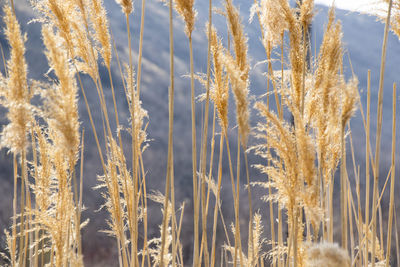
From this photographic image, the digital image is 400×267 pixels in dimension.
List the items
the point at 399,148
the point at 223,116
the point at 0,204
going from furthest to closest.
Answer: the point at 399,148 → the point at 0,204 → the point at 223,116

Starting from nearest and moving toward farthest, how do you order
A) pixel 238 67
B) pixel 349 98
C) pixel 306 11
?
pixel 349 98, pixel 238 67, pixel 306 11

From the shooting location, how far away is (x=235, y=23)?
36.5 inches

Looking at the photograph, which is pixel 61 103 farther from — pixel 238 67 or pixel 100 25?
pixel 100 25

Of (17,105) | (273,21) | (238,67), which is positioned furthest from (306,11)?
(17,105)

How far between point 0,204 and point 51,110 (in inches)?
111

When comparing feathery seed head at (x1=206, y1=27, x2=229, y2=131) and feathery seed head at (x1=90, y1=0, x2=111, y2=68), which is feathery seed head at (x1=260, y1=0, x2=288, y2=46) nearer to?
feathery seed head at (x1=206, y1=27, x2=229, y2=131)

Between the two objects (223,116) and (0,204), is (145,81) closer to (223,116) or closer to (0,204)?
(0,204)

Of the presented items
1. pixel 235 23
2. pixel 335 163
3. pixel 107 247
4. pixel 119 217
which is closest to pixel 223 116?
pixel 235 23

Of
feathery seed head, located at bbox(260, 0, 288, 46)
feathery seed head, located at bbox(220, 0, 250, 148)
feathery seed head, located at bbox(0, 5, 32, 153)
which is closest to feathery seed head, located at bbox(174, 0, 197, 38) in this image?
feathery seed head, located at bbox(220, 0, 250, 148)

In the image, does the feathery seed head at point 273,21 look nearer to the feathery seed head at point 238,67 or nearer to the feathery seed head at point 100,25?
the feathery seed head at point 238,67

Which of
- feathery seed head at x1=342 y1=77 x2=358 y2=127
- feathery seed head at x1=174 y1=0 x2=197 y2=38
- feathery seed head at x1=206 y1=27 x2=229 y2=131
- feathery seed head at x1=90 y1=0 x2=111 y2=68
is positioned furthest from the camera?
feathery seed head at x1=90 y1=0 x2=111 y2=68

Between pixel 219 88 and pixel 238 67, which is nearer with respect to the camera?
pixel 238 67

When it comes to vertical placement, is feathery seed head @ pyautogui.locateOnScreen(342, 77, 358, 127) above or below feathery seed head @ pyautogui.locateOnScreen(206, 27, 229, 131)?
below

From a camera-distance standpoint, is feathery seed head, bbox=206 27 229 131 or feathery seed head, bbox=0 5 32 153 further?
feathery seed head, bbox=206 27 229 131
